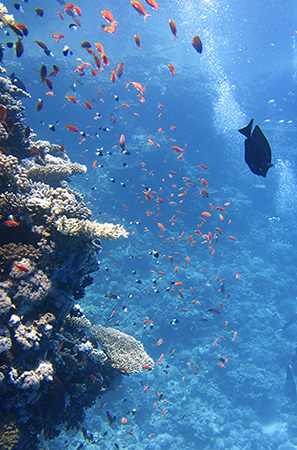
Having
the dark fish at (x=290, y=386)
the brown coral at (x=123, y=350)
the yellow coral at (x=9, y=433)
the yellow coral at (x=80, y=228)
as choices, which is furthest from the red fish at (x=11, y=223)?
the dark fish at (x=290, y=386)

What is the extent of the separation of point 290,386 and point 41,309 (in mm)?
17294

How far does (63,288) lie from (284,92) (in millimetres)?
39770

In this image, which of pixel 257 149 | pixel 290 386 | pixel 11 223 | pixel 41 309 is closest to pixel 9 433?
pixel 41 309

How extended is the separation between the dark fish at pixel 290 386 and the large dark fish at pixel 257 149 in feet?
55.5

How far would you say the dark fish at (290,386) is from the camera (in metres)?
14.6

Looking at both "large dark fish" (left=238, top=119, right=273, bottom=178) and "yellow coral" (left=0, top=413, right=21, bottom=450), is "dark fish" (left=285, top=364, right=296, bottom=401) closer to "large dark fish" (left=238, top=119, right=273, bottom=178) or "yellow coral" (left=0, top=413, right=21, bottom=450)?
"yellow coral" (left=0, top=413, right=21, bottom=450)

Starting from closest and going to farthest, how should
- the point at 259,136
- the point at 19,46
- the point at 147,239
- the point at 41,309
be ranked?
the point at 259,136, the point at 41,309, the point at 19,46, the point at 147,239

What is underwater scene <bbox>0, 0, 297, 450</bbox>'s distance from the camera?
3633mm

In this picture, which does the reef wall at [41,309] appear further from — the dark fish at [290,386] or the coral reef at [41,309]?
the dark fish at [290,386]

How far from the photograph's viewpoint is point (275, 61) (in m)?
46.3

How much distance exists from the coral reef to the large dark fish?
238 centimetres

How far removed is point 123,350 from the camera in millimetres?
6047

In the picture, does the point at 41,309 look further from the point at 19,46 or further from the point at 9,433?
the point at 19,46

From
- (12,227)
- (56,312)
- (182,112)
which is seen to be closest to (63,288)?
(56,312)
